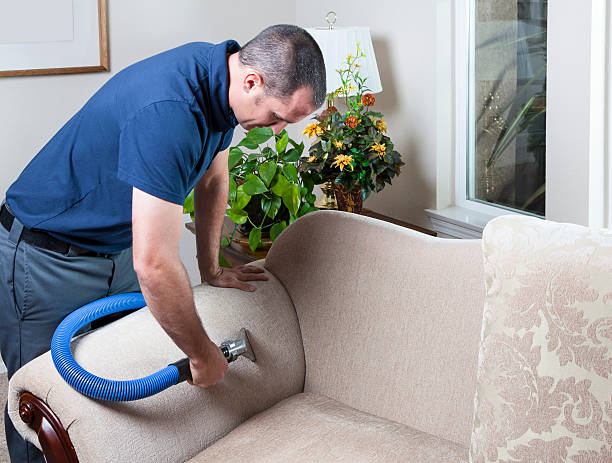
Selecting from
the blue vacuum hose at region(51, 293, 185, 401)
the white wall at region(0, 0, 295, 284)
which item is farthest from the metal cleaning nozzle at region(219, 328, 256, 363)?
the white wall at region(0, 0, 295, 284)

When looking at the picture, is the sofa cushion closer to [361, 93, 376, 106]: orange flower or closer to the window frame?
the window frame

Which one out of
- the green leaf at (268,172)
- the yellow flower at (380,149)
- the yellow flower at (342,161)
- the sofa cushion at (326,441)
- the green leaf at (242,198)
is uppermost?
the yellow flower at (380,149)

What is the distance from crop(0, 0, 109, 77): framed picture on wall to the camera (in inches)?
108

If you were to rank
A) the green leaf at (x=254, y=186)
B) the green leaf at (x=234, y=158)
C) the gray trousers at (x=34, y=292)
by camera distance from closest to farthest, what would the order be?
the gray trousers at (x=34, y=292)
the green leaf at (x=254, y=186)
the green leaf at (x=234, y=158)

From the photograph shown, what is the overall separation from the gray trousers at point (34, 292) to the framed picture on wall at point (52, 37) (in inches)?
47.1

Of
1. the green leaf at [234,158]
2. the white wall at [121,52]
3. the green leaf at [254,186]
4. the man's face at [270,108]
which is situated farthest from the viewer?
the white wall at [121,52]

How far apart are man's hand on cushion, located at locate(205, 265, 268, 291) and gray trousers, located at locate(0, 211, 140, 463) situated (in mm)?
260

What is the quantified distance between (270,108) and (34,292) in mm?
734

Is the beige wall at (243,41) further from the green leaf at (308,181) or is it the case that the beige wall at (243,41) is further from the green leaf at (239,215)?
the green leaf at (239,215)

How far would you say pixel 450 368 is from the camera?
5.48 ft

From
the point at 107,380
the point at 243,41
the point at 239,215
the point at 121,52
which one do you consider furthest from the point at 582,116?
the point at 121,52

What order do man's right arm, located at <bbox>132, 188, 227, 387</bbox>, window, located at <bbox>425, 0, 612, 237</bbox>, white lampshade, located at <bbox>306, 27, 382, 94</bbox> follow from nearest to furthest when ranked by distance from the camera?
1. man's right arm, located at <bbox>132, 188, 227, 387</bbox>
2. window, located at <bbox>425, 0, 612, 237</bbox>
3. white lampshade, located at <bbox>306, 27, 382, 94</bbox>

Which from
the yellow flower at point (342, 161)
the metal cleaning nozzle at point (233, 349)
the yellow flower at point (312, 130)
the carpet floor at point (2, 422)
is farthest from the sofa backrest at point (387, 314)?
the carpet floor at point (2, 422)

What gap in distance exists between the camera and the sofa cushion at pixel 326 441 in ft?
5.16
